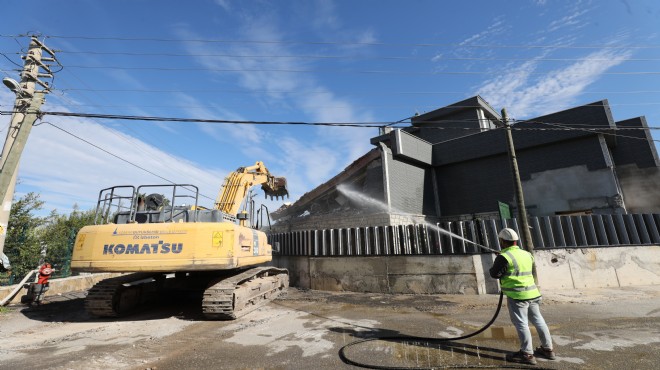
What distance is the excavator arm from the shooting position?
36.0 ft

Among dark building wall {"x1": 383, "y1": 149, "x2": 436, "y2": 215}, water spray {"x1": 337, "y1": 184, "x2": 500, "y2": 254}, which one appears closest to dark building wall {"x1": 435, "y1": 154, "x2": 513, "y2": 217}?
dark building wall {"x1": 383, "y1": 149, "x2": 436, "y2": 215}

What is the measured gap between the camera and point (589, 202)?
14844 mm

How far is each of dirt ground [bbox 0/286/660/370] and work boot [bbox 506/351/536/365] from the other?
0.41 ft

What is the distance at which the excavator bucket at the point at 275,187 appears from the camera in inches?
509

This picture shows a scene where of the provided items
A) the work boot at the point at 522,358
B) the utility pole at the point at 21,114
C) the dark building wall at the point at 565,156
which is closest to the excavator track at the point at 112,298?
the utility pole at the point at 21,114

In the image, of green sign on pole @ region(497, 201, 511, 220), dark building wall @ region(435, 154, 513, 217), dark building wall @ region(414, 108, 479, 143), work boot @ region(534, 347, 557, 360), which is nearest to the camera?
work boot @ region(534, 347, 557, 360)

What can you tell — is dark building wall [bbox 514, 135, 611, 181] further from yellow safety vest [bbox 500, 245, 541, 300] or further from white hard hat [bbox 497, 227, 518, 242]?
yellow safety vest [bbox 500, 245, 541, 300]

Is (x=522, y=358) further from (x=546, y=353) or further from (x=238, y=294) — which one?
(x=238, y=294)

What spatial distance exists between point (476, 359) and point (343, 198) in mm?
15447

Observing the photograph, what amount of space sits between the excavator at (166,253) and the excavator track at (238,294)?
2 cm

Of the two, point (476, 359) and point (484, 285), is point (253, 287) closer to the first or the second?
point (476, 359)

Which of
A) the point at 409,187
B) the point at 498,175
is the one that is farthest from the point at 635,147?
the point at 409,187

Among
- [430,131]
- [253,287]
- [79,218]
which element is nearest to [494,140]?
[430,131]

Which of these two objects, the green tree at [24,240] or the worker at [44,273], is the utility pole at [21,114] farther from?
the green tree at [24,240]
